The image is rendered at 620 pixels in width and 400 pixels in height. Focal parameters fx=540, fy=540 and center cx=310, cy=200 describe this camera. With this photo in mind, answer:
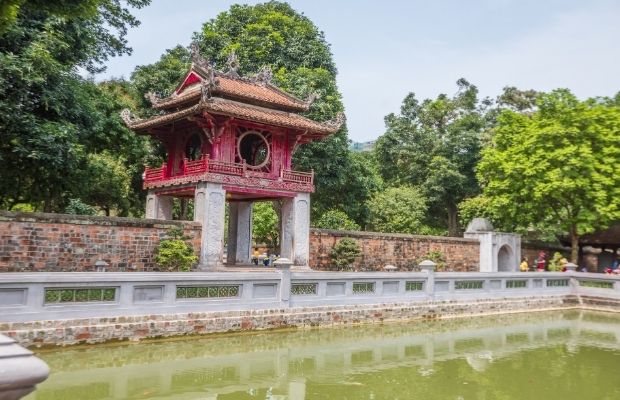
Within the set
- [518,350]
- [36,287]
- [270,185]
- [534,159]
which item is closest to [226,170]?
[270,185]

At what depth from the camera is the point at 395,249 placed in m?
22.2

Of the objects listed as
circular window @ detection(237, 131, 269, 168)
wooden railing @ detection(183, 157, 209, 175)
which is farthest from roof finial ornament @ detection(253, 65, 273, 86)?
wooden railing @ detection(183, 157, 209, 175)

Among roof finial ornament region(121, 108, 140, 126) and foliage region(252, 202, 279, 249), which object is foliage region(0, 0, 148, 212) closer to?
roof finial ornament region(121, 108, 140, 126)

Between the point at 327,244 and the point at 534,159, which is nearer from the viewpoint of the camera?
the point at 327,244

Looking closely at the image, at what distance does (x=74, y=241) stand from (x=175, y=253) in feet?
9.14

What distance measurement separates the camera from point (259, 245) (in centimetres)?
3203

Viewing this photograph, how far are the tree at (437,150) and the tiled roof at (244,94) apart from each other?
16.2m

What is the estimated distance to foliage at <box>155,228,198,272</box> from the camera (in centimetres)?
1544

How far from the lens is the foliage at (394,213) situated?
29609mm

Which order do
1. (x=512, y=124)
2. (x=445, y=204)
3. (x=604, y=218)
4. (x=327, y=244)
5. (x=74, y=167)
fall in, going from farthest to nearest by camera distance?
(x=445, y=204)
(x=512, y=124)
(x=604, y=218)
(x=327, y=244)
(x=74, y=167)

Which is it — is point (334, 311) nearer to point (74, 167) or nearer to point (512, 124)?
point (74, 167)

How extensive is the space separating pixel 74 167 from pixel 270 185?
631cm

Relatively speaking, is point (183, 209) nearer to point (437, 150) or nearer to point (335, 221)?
point (335, 221)

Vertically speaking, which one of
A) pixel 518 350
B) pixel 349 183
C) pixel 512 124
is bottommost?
pixel 518 350
